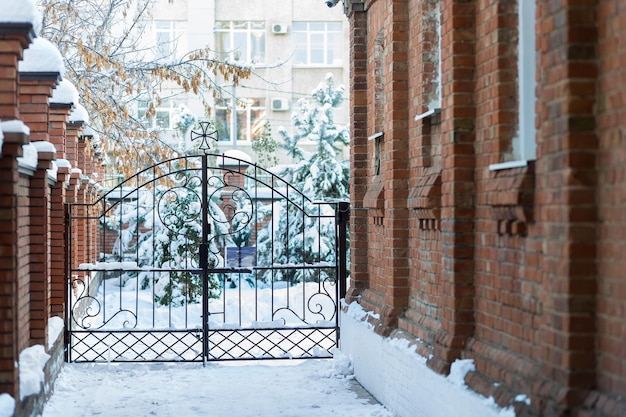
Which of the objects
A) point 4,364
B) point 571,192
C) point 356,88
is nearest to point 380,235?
point 356,88

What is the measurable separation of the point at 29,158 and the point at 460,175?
3.14 metres

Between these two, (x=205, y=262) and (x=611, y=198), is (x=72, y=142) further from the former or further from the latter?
(x=611, y=198)

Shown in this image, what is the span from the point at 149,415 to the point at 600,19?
17.6 ft

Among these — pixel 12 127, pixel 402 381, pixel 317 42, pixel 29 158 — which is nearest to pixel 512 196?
pixel 402 381

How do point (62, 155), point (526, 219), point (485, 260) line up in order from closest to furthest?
point (526, 219) < point (485, 260) < point (62, 155)

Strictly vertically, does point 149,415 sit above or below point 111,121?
below

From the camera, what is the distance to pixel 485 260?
5.90 metres

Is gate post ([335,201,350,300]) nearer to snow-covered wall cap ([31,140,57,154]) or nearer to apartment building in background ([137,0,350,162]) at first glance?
snow-covered wall cap ([31,140,57,154])

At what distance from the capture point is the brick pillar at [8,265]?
233 inches

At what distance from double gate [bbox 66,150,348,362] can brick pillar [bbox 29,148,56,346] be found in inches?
102

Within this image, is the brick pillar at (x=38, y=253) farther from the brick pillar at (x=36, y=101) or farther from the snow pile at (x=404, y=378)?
the snow pile at (x=404, y=378)

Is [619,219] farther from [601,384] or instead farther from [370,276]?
[370,276]

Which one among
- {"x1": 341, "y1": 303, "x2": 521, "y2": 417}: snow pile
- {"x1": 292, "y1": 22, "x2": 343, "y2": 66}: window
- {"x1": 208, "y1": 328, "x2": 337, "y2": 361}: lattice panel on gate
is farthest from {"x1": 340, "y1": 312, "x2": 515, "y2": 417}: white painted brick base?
{"x1": 292, "y1": 22, "x2": 343, "y2": 66}: window

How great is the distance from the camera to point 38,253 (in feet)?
26.2
